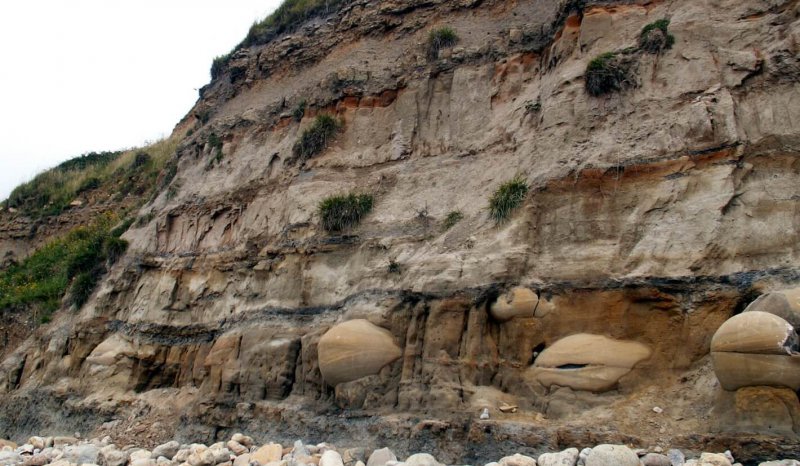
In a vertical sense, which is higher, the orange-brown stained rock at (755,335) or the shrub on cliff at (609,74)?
the shrub on cliff at (609,74)

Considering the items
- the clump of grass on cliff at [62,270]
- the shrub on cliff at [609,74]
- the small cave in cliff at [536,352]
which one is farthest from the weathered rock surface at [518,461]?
the clump of grass on cliff at [62,270]

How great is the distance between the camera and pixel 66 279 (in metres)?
22.0

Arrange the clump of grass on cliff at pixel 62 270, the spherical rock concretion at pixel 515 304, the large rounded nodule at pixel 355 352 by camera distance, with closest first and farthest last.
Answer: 1. the spherical rock concretion at pixel 515 304
2. the large rounded nodule at pixel 355 352
3. the clump of grass on cliff at pixel 62 270

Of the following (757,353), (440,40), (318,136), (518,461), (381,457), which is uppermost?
(440,40)

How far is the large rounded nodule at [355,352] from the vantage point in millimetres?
11422

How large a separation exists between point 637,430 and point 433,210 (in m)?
6.52

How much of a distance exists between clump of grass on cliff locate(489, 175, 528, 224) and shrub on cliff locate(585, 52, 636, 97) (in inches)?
89.4

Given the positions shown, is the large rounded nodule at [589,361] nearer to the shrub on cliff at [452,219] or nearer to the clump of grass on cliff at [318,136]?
the shrub on cliff at [452,219]

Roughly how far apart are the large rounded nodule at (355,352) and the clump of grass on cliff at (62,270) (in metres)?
11.2

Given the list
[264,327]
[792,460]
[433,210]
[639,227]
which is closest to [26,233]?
[264,327]

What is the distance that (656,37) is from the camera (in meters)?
12.8

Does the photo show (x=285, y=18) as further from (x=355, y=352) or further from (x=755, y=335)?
(x=755, y=335)

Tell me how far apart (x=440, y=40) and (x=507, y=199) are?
7.04 m

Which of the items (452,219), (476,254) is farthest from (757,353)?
(452,219)
